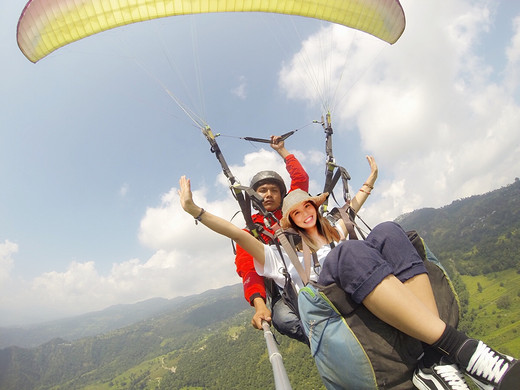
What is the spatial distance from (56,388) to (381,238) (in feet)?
766

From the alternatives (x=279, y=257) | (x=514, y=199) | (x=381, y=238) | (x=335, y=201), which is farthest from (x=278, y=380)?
(x=514, y=199)

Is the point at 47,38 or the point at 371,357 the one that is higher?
the point at 47,38

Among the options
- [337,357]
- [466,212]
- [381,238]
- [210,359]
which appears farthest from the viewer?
[466,212]

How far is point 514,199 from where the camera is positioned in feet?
533

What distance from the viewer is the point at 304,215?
2.82m

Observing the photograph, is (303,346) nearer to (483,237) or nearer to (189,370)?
(189,370)

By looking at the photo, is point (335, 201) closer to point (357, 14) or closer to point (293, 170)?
point (293, 170)

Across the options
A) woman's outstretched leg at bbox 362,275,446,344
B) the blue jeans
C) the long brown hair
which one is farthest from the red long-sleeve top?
woman's outstretched leg at bbox 362,275,446,344

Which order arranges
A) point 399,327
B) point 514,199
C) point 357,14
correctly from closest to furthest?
point 399,327 → point 357,14 → point 514,199

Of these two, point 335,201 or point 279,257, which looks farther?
point 335,201

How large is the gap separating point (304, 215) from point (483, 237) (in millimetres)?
183784

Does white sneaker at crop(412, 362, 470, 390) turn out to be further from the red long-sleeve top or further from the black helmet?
the black helmet

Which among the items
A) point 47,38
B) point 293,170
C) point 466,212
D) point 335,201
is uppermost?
point 466,212

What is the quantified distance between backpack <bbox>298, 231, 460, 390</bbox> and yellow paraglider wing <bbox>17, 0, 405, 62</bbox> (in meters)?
5.25
